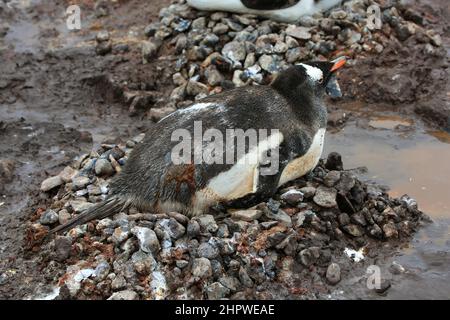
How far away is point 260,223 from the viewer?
4336 mm

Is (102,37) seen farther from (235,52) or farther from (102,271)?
(102,271)

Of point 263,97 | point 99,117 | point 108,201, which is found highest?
point 263,97

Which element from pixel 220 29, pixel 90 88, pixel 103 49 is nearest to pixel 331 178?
pixel 220 29

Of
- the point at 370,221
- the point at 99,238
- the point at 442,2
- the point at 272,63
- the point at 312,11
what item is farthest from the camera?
the point at 442,2

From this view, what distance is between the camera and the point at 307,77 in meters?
4.84

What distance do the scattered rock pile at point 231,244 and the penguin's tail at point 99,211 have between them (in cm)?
5

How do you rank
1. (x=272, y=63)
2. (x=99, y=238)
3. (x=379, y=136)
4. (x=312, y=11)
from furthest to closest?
(x=312, y=11), (x=272, y=63), (x=379, y=136), (x=99, y=238)

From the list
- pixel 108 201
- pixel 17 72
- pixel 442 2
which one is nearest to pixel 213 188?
pixel 108 201

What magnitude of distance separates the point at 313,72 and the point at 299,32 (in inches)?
Answer: 73.0

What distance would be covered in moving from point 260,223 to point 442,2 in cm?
458

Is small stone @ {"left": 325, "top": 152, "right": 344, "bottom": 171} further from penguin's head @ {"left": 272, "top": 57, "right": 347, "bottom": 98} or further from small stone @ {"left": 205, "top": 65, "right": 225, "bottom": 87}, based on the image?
small stone @ {"left": 205, "top": 65, "right": 225, "bottom": 87}

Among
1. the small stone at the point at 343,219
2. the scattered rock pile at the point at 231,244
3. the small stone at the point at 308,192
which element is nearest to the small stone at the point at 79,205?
the scattered rock pile at the point at 231,244

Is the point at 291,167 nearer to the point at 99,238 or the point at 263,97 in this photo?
the point at 263,97

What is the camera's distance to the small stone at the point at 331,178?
467 centimetres
